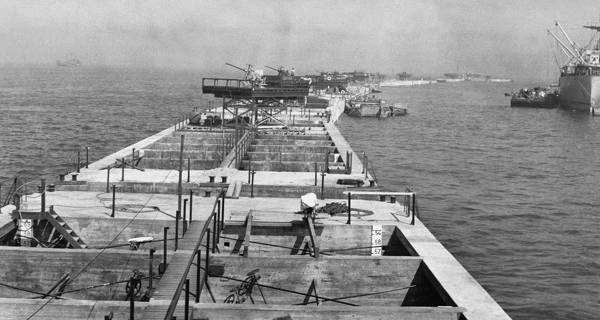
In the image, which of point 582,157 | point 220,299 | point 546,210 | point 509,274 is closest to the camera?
point 220,299

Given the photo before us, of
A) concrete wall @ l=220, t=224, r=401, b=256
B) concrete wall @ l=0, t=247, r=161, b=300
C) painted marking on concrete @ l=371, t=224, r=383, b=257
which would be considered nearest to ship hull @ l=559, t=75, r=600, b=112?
painted marking on concrete @ l=371, t=224, r=383, b=257

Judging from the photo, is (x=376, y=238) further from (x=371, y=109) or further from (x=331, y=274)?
(x=371, y=109)

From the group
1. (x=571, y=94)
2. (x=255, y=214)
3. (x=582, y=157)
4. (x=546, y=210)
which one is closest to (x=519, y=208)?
(x=546, y=210)

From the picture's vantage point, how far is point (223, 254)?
24.4m

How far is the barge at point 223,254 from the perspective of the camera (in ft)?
61.8

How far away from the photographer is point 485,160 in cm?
7125

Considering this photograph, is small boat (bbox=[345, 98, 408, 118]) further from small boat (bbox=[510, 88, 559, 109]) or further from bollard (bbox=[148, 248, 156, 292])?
bollard (bbox=[148, 248, 156, 292])

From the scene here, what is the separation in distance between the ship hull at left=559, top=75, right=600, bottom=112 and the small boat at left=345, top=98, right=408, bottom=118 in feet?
149

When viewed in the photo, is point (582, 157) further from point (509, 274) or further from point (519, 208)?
point (509, 274)

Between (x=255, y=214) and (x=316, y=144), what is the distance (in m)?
25.1

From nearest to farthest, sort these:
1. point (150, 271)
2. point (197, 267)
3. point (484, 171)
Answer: point (197, 267), point (150, 271), point (484, 171)

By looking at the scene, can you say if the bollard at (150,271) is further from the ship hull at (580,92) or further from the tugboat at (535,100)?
the tugboat at (535,100)

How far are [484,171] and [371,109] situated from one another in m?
64.0

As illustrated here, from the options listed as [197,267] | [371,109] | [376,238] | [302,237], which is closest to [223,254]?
[302,237]
